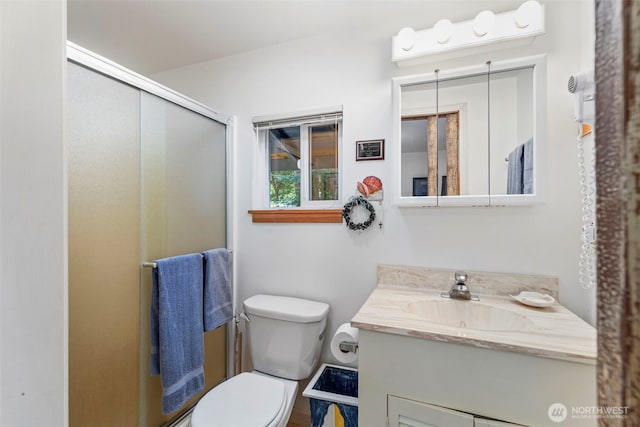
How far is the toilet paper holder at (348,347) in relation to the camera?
120 centimetres

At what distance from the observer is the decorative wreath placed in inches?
56.9

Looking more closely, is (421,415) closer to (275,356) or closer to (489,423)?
(489,423)

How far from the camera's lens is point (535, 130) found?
1.19 m

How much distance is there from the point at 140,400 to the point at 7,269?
104 cm

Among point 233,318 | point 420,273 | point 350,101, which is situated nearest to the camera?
point 420,273

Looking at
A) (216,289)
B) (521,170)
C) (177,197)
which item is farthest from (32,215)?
(521,170)

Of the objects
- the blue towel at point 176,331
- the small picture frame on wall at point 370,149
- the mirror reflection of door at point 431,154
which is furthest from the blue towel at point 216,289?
the mirror reflection of door at point 431,154

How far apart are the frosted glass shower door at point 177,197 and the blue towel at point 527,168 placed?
5.19ft

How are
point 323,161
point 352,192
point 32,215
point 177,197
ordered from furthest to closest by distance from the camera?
point 323,161 < point 352,192 < point 177,197 < point 32,215

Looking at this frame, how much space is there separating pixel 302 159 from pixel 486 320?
124cm

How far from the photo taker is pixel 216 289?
1.51 metres

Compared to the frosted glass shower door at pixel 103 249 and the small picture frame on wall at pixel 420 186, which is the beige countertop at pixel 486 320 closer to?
the small picture frame on wall at pixel 420 186

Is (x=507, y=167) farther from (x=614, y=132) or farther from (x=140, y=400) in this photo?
(x=140, y=400)

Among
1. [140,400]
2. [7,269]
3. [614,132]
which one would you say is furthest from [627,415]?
[140,400]
